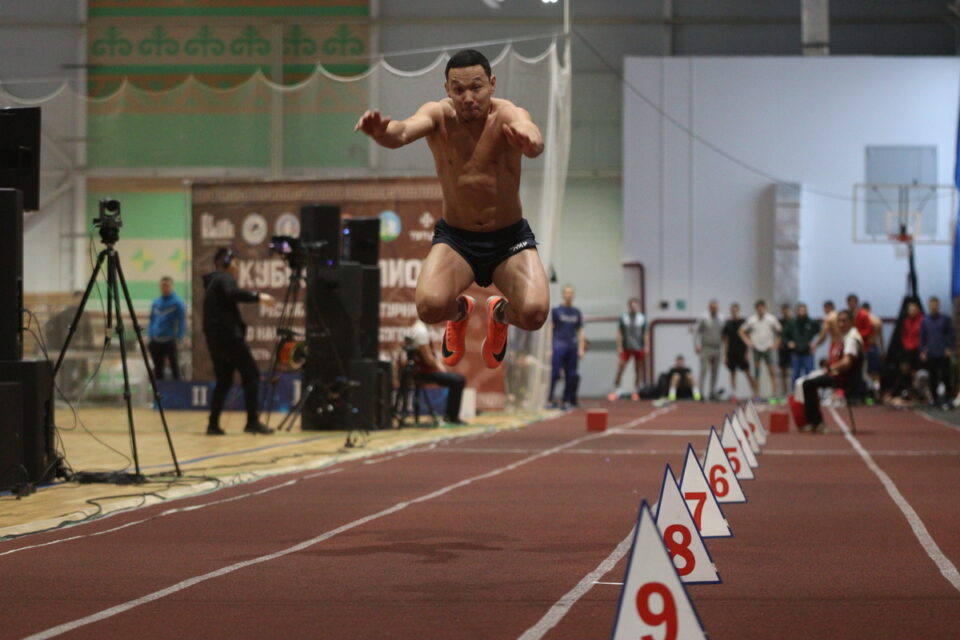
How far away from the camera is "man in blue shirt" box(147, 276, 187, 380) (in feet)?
63.4

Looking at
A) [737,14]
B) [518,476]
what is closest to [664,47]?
[737,14]

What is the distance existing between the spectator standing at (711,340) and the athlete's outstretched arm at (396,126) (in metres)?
18.5

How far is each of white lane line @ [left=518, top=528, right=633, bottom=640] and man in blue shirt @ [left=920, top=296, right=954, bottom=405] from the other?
1592 centimetres

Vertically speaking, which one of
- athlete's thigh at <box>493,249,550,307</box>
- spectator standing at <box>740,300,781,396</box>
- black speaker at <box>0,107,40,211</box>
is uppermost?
black speaker at <box>0,107,40,211</box>

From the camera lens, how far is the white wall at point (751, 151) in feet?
88.8

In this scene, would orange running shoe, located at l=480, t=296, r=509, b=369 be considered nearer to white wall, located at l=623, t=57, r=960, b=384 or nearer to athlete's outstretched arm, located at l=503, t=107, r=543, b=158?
athlete's outstretched arm, located at l=503, t=107, r=543, b=158

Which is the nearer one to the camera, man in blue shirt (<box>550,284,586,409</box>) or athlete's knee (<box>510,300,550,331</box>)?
athlete's knee (<box>510,300,550,331</box>)

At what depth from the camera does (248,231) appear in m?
19.6

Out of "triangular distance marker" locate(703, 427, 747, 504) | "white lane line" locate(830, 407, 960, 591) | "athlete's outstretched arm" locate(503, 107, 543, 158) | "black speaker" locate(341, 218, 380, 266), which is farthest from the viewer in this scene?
"black speaker" locate(341, 218, 380, 266)

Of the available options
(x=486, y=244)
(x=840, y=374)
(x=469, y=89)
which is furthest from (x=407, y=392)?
(x=469, y=89)

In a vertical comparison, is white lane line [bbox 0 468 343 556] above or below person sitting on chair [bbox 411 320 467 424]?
below

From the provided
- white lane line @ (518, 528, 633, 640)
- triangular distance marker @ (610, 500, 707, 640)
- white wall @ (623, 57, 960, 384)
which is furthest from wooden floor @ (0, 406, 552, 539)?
white wall @ (623, 57, 960, 384)

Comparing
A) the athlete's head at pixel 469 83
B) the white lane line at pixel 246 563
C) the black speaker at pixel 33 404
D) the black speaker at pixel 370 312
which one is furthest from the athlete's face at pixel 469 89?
the black speaker at pixel 370 312

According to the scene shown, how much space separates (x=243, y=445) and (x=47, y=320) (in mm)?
6035
